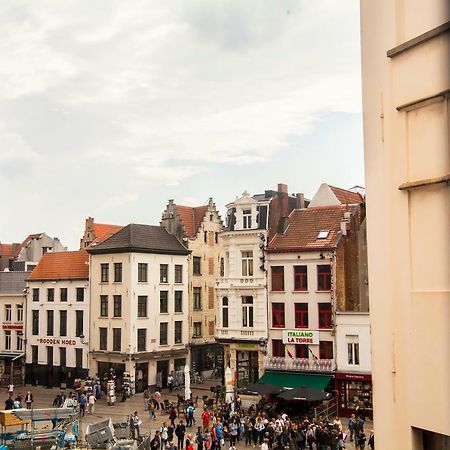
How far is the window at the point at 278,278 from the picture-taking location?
136 feet

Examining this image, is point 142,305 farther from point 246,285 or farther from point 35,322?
point 35,322

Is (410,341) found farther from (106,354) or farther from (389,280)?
(106,354)

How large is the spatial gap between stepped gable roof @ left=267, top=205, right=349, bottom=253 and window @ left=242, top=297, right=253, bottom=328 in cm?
404

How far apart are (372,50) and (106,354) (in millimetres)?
46976

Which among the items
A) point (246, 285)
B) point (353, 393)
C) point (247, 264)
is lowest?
point (353, 393)

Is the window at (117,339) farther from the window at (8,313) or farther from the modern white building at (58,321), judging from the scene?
the window at (8,313)

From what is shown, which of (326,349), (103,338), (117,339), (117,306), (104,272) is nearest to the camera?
(326,349)

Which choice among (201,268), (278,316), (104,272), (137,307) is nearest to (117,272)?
(104,272)

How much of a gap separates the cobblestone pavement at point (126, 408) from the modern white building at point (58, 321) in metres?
1.96

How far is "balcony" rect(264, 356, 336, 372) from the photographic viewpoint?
3825 centimetres

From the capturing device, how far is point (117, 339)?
5022cm

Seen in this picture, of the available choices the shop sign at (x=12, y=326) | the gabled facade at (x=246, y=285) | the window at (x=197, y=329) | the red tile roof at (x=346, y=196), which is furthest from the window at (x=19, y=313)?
the red tile roof at (x=346, y=196)

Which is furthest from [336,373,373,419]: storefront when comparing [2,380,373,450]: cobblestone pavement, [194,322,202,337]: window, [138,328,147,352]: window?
[194,322,202,337]: window

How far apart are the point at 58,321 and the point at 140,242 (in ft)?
34.8
